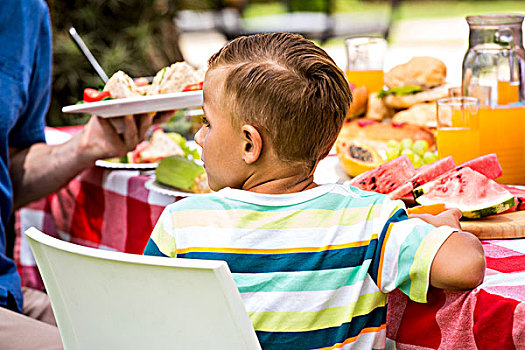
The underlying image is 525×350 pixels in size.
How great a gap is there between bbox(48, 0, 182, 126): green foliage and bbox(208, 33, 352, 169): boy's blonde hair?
5350 mm

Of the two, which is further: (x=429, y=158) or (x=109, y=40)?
(x=109, y=40)

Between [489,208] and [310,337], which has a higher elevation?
[489,208]

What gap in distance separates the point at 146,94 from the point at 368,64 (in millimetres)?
1088

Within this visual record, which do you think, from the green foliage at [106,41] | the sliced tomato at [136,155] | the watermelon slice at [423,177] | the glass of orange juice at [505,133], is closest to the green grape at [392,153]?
the glass of orange juice at [505,133]

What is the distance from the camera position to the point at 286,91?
48.2 inches

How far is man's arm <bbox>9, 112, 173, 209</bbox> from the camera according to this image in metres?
2.42

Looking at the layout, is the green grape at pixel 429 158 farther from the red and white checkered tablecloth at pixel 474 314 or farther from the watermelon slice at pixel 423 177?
the red and white checkered tablecloth at pixel 474 314

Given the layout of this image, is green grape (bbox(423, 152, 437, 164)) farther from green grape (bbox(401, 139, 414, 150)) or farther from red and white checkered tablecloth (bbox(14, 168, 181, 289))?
red and white checkered tablecloth (bbox(14, 168, 181, 289))

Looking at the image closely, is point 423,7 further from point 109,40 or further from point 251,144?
point 251,144

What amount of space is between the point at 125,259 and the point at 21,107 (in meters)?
1.44

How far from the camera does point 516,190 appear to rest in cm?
176

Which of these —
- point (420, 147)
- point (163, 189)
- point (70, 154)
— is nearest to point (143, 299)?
point (163, 189)

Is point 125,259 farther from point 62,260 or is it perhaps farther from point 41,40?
point 41,40

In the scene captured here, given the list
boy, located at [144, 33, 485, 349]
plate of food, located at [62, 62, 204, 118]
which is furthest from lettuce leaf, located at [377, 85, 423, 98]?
boy, located at [144, 33, 485, 349]
